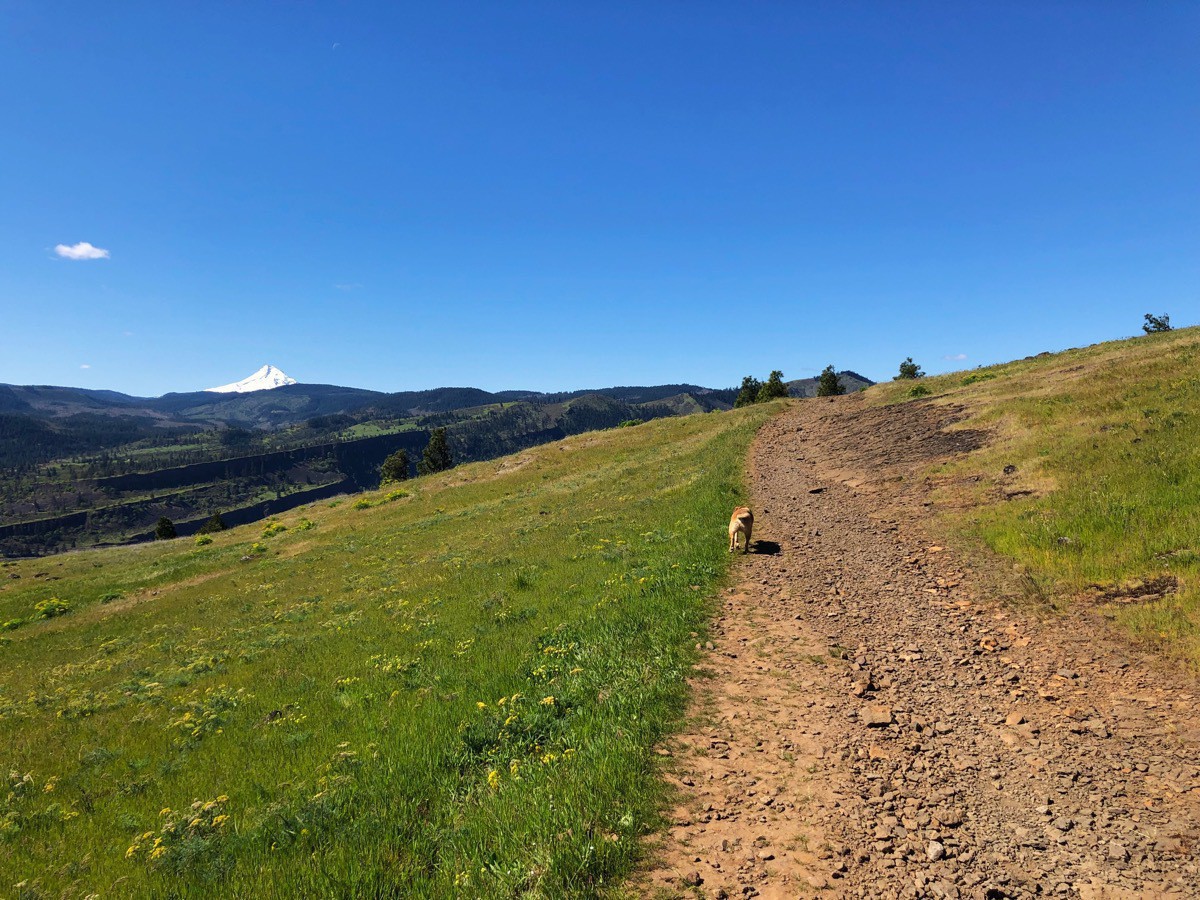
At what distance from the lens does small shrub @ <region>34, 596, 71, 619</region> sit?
104ft

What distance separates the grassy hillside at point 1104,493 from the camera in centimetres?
956

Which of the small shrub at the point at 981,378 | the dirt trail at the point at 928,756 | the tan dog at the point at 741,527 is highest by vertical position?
the small shrub at the point at 981,378

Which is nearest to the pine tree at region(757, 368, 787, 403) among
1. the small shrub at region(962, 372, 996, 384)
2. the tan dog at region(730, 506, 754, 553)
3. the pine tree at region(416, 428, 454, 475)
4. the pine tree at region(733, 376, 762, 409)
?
the pine tree at region(733, 376, 762, 409)

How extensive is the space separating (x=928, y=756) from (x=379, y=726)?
822 cm

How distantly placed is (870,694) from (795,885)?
399 centimetres

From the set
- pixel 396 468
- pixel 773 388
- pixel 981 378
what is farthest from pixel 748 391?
pixel 396 468

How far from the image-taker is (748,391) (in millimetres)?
94438

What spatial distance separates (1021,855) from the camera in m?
4.98

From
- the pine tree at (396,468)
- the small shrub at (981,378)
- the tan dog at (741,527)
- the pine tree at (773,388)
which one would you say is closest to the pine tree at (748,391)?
the pine tree at (773,388)

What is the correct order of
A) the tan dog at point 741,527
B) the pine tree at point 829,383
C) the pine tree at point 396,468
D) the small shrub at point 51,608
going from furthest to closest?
the pine tree at point 396,468 → the pine tree at point 829,383 → the small shrub at point 51,608 → the tan dog at point 741,527

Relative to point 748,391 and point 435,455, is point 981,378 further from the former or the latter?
point 435,455

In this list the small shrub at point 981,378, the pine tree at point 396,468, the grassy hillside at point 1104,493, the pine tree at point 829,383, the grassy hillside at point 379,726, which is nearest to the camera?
the grassy hillside at point 379,726

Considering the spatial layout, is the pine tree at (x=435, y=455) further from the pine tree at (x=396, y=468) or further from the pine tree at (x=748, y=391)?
the pine tree at (x=748, y=391)

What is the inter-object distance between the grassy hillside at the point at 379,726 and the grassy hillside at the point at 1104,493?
724cm
